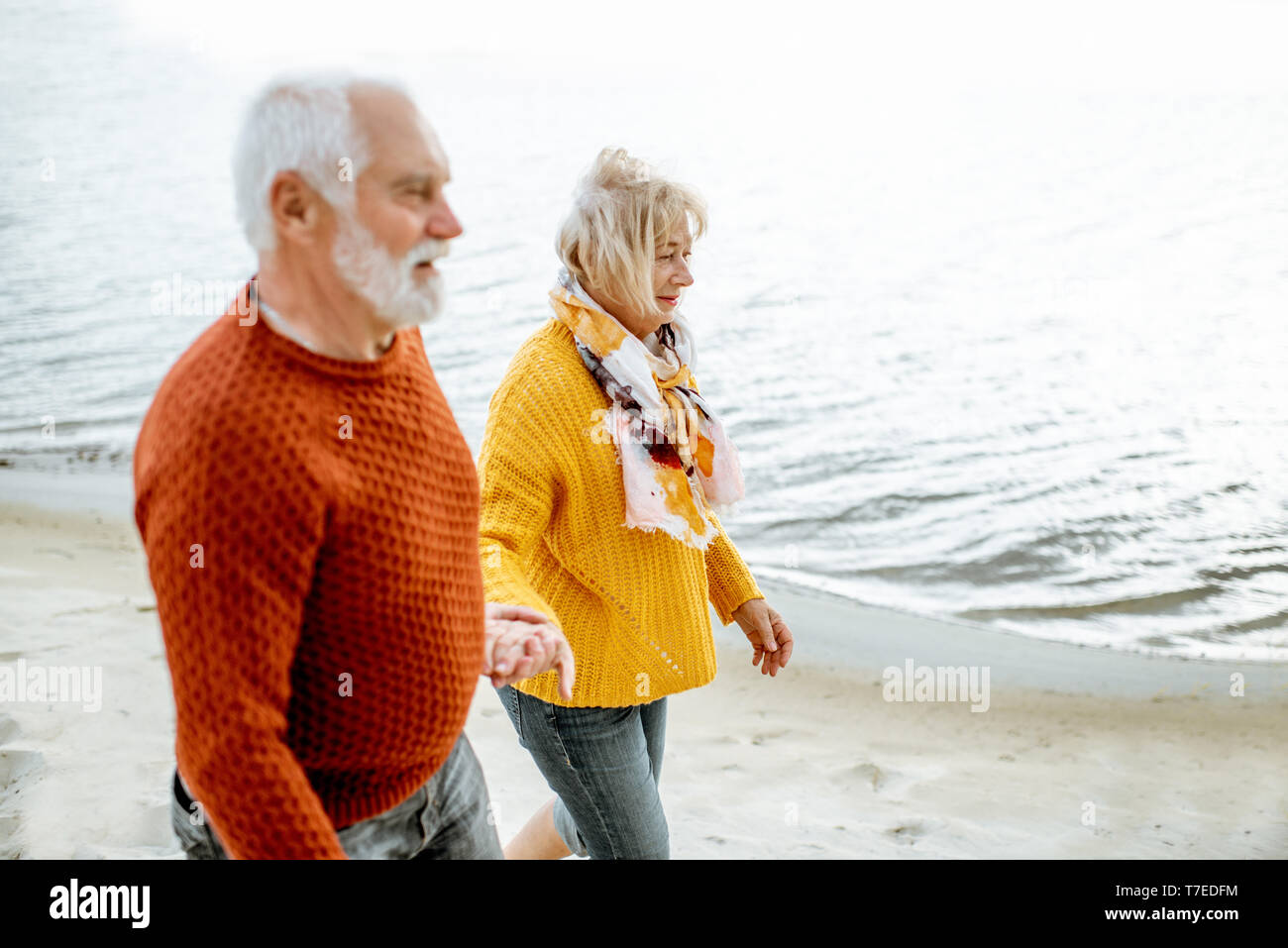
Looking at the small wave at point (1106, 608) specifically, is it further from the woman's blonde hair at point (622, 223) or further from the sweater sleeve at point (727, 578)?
the woman's blonde hair at point (622, 223)

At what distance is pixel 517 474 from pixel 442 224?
31.5 inches

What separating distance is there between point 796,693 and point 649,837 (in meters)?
2.34

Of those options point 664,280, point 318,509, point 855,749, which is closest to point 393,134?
point 318,509

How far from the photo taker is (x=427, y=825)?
64.4 inches

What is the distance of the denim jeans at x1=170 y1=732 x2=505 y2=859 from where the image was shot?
1.48 m

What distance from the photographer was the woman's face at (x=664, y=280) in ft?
7.43

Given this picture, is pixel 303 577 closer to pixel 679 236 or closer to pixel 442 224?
pixel 442 224

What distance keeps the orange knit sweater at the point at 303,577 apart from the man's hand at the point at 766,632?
105 centimetres

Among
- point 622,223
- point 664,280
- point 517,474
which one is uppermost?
point 622,223

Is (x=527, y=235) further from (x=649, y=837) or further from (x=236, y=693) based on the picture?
(x=236, y=693)

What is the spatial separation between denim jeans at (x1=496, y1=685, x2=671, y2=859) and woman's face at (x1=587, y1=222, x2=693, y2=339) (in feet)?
2.49

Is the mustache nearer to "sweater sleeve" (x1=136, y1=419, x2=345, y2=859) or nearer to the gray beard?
the gray beard

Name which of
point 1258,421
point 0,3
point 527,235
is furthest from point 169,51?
point 1258,421

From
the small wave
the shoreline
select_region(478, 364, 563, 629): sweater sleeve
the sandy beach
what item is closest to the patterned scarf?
select_region(478, 364, 563, 629): sweater sleeve
